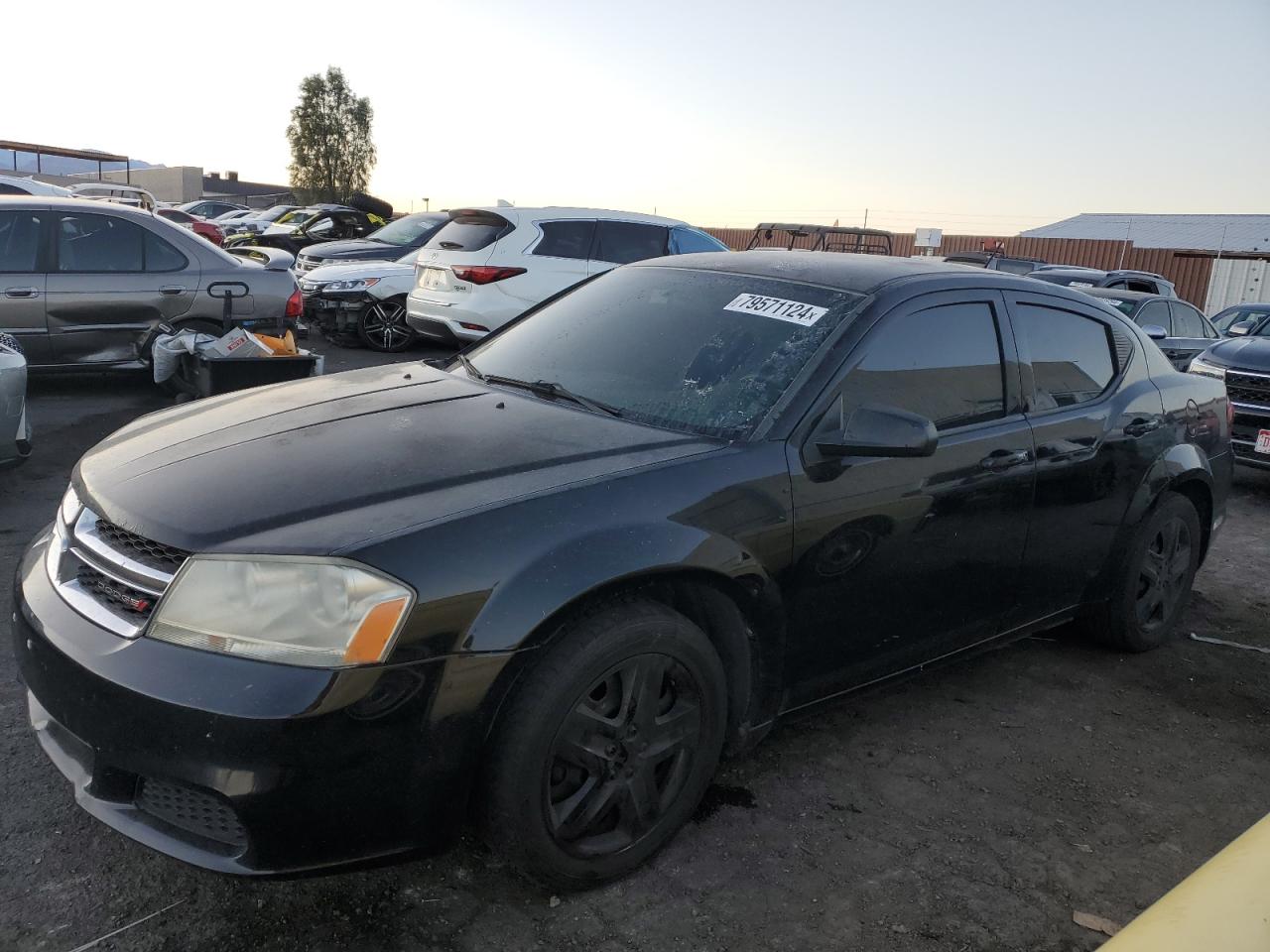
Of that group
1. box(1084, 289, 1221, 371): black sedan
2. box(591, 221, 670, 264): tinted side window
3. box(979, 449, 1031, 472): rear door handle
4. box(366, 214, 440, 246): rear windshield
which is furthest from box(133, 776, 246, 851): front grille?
box(366, 214, 440, 246): rear windshield

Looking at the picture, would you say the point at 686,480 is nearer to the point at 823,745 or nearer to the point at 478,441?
the point at 478,441

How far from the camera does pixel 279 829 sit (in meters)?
2.10

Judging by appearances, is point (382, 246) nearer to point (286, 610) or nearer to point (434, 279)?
point (434, 279)

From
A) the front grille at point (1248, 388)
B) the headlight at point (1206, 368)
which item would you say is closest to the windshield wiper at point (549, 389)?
the front grille at point (1248, 388)

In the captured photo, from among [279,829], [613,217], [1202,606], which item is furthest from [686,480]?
[613,217]

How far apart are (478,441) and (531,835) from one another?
102 cm

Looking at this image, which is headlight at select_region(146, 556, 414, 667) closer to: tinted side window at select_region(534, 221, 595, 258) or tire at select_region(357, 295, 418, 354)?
tinted side window at select_region(534, 221, 595, 258)

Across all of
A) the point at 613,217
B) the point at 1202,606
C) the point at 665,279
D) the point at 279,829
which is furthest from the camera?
the point at 613,217

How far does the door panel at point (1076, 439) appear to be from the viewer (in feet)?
11.8

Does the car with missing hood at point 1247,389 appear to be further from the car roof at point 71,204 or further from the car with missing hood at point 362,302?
the car roof at point 71,204

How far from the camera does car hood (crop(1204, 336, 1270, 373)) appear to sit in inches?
309

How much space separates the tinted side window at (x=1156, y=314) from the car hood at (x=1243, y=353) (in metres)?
3.02

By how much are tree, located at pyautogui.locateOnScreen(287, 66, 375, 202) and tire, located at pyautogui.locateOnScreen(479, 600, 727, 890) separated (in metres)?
53.1

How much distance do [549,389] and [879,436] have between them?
1.05 m
